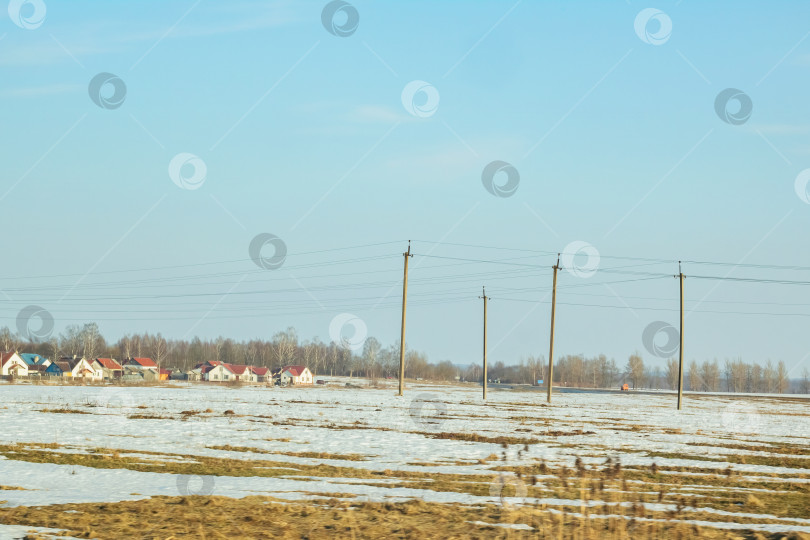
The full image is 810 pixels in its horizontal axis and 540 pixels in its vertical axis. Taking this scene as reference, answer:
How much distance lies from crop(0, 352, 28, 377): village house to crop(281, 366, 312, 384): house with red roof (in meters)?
50.3

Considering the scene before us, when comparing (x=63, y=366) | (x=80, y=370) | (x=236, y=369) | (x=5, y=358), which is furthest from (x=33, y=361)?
(x=236, y=369)

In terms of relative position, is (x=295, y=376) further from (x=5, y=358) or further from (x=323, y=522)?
(x=323, y=522)

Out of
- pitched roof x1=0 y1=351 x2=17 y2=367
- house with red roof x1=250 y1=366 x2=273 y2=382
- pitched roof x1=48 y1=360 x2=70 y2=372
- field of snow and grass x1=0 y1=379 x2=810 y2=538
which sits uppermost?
field of snow and grass x1=0 y1=379 x2=810 y2=538

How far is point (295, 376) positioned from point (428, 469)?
6304 inches

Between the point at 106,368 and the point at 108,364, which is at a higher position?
the point at 108,364

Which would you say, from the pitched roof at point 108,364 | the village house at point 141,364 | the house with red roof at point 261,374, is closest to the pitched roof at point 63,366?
the pitched roof at point 108,364

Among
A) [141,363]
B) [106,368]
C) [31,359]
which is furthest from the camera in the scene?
[141,363]

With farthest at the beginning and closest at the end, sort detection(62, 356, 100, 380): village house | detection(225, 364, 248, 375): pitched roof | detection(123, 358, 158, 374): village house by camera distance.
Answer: detection(225, 364, 248, 375): pitched roof, detection(123, 358, 158, 374): village house, detection(62, 356, 100, 380): village house

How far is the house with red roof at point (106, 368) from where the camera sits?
151175mm

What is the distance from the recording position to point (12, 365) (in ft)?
481

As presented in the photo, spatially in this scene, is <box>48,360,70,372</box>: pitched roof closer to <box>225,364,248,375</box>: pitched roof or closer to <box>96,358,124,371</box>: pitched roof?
<box>96,358,124,371</box>: pitched roof

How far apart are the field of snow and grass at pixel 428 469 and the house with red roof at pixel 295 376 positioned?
141 metres

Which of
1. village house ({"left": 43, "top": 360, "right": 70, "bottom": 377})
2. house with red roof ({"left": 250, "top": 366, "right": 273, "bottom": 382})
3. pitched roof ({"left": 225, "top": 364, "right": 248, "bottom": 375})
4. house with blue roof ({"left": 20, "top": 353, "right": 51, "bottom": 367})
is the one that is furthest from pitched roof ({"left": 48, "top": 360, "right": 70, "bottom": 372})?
house with red roof ({"left": 250, "top": 366, "right": 273, "bottom": 382})

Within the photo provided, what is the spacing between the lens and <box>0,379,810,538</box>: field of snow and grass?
13.0 meters
